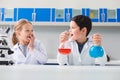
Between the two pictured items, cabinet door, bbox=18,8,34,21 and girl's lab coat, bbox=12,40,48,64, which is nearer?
girl's lab coat, bbox=12,40,48,64

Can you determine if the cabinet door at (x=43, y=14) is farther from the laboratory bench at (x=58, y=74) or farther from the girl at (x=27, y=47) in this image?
the laboratory bench at (x=58, y=74)

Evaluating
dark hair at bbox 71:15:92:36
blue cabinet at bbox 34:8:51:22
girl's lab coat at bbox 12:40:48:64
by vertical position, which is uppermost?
blue cabinet at bbox 34:8:51:22

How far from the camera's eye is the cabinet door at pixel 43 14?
9.20 ft

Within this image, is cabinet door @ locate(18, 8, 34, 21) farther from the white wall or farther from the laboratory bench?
the laboratory bench

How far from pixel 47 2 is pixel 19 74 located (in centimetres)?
237

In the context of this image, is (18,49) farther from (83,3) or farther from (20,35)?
(83,3)

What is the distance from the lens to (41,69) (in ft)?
2.32

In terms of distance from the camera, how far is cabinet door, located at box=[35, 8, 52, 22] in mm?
2805

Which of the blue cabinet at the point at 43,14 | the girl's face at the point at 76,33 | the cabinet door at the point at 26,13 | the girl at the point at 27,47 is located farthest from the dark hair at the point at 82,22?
the cabinet door at the point at 26,13

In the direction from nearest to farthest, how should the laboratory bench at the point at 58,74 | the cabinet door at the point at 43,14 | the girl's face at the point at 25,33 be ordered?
the laboratory bench at the point at 58,74 → the girl's face at the point at 25,33 → the cabinet door at the point at 43,14

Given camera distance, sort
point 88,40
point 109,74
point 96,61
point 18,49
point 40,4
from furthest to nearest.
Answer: point 40,4 → point 18,49 → point 88,40 → point 96,61 → point 109,74

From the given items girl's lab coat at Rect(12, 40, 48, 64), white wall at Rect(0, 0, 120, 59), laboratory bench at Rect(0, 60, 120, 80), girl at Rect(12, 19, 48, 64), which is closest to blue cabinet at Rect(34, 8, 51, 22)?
white wall at Rect(0, 0, 120, 59)

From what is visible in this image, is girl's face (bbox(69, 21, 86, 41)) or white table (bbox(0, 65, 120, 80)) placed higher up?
girl's face (bbox(69, 21, 86, 41))

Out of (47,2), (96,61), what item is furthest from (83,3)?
(96,61)
